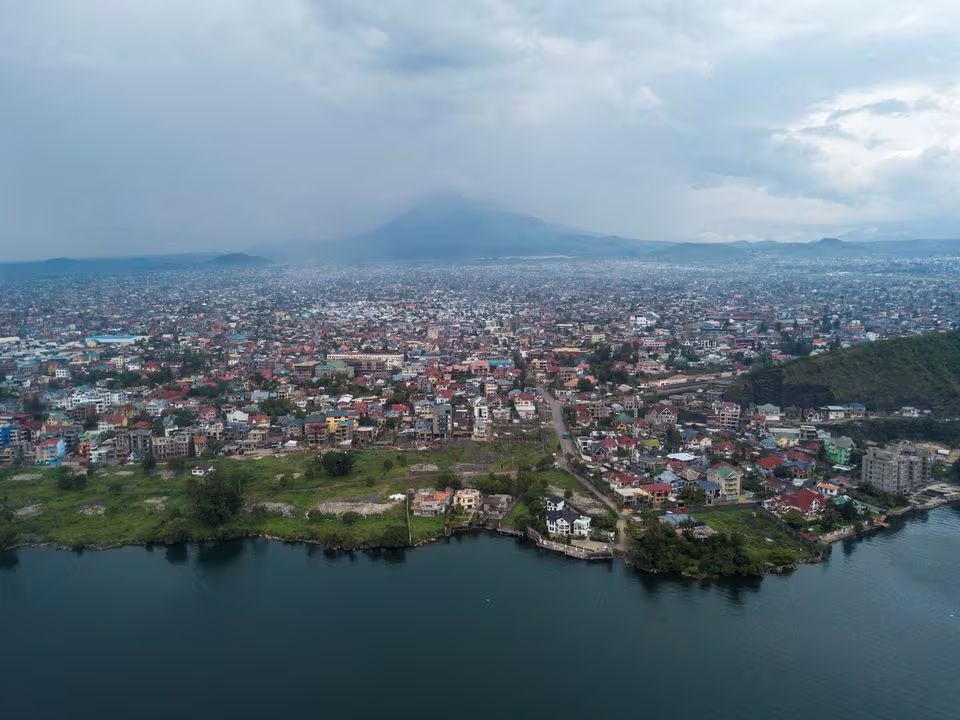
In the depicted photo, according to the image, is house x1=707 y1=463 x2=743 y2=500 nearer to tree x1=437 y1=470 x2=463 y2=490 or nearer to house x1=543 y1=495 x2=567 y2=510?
house x1=543 y1=495 x2=567 y2=510

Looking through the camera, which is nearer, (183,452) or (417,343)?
(183,452)

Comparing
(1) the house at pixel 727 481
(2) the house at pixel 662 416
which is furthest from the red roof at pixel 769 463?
(2) the house at pixel 662 416

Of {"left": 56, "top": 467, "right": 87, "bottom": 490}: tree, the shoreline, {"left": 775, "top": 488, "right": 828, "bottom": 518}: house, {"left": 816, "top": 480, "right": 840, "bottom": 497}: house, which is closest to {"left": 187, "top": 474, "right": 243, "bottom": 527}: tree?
the shoreline

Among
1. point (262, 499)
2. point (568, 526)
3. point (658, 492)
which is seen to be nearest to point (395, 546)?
point (568, 526)

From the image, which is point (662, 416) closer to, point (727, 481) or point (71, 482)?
point (727, 481)

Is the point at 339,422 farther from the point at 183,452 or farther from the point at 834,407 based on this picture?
the point at 834,407

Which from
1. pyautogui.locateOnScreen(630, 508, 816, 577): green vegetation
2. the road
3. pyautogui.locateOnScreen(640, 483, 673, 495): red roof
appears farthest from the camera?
pyautogui.locateOnScreen(640, 483, 673, 495): red roof

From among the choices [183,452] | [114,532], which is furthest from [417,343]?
[114,532]
